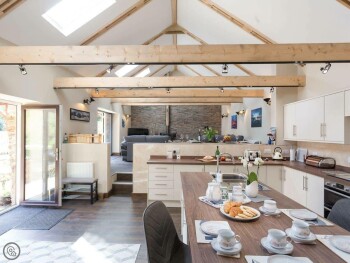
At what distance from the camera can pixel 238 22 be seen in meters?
4.39

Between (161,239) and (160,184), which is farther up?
(161,239)

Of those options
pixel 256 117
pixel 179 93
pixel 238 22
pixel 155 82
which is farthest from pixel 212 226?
pixel 256 117

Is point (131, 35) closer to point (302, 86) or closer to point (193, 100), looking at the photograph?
point (302, 86)

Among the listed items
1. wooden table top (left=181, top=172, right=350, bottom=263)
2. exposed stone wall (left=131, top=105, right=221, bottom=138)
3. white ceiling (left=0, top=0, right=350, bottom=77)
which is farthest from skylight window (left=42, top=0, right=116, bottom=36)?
exposed stone wall (left=131, top=105, right=221, bottom=138)

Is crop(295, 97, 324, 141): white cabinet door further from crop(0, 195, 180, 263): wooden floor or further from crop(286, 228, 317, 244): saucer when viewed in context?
crop(286, 228, 317, 244): saucer

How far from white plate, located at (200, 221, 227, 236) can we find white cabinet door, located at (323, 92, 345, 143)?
274 centimetres

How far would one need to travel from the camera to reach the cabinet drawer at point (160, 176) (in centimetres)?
437

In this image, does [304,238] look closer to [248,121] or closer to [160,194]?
[160,194]

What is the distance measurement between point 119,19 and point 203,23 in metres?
1.89

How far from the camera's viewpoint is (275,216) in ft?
5.34

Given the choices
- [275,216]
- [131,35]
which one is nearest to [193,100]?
[131,35]

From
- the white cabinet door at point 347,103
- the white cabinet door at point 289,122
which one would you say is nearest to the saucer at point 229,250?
the white cabinet door at point 347,103

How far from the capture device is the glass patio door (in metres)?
4.39

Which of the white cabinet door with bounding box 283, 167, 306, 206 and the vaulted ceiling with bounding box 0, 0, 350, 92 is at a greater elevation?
the vaulted ceiling with bounding box 0, 0, 350, 92
